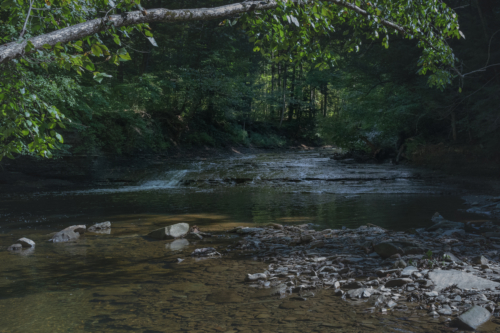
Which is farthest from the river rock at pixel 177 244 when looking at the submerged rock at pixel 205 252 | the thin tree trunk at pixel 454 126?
the thin tree trunk at pixel 454 126

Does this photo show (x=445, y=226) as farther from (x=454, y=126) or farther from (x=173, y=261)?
(x=454, y=126)

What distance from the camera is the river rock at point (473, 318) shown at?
119 inches

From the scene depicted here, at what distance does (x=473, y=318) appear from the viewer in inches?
121

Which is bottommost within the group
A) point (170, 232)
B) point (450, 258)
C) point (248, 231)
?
point (248, 231)

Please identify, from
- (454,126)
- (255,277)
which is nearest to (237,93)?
(454,126)

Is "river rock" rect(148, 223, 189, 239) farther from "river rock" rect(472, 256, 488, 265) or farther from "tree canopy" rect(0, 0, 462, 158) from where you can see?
"river rock" rect(472, 256, 488, 265)

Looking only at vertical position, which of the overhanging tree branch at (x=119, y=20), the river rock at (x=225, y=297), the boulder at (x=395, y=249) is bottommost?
the river rock at (x=225, y=297)

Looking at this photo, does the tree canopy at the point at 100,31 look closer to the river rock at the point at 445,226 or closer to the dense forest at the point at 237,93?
the dense forest at the point at 237,93

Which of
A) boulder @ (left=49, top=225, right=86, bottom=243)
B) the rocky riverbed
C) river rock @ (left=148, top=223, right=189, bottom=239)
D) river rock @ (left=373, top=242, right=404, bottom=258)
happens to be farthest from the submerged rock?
boulder @ (left=49, top=225, right=86, bottom=243)

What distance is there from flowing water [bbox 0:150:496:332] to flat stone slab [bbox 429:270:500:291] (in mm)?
747

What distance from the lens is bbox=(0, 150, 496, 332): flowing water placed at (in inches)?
135

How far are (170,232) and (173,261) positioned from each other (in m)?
1.52

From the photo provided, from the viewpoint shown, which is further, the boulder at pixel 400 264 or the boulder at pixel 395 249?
the boulder at pixel 395 249

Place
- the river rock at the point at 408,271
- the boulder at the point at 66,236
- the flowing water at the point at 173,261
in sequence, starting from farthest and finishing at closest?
the boulder at the point at 66,236, the river rock at the point at 408,271, the flowing water at the point at 173,261
